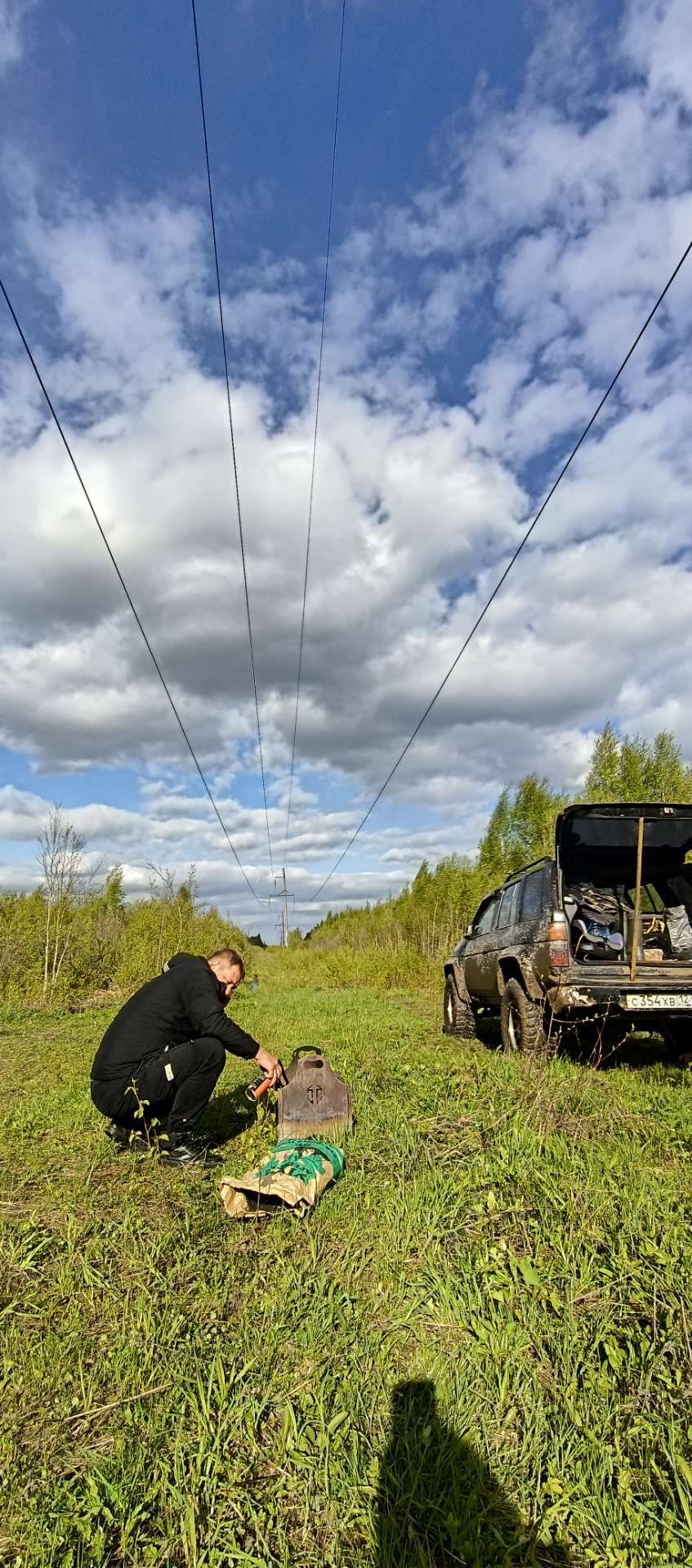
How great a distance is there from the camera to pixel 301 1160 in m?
3.80

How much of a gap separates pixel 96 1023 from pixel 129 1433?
36.1 ft

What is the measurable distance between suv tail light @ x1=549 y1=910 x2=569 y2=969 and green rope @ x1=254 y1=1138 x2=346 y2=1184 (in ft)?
8.19

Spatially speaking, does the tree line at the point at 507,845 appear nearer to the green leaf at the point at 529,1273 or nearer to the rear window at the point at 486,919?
the rear window at the point at 486,919

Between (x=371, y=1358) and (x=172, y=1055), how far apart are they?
2.41 metres

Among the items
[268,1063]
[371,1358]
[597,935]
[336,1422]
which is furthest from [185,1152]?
[597,935]

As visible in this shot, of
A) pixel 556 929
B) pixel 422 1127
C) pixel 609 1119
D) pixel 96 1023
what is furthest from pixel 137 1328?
pixel 96 1023

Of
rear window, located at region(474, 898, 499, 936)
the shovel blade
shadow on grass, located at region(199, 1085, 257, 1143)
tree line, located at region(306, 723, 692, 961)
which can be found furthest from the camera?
tree line, located at region(306, 723, 692, 961)

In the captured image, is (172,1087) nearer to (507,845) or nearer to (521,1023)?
(521,1023)

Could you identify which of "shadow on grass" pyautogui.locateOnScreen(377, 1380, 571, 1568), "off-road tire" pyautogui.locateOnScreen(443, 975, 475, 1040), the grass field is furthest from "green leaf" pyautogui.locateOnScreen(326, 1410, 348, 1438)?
"off-road tire" pyautogui.locateOnScreen(443, 975, 475, 1040)

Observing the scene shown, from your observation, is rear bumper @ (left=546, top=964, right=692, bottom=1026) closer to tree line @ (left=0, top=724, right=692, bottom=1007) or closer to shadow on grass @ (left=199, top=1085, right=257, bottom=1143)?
shadow on grass @ (left=199, top=1085, right=257, bottom=1143)

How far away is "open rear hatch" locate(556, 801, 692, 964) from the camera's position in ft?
20.6

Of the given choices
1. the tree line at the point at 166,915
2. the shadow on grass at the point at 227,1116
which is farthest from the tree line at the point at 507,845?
the shadow on grass at the point at 227,1116

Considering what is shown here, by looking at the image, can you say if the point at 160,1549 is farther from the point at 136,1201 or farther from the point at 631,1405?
the point at 136,1201

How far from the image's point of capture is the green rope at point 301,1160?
367cm
